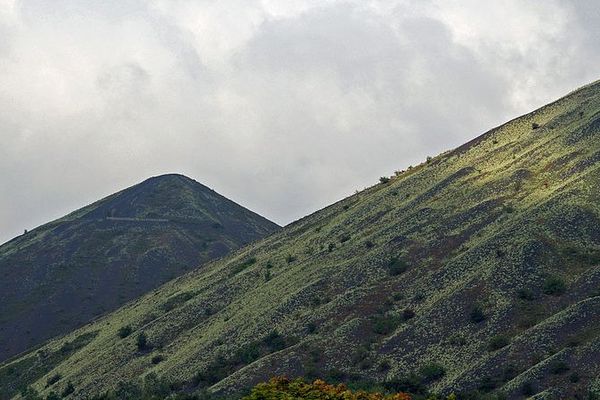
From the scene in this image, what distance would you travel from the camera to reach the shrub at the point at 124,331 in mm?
113469

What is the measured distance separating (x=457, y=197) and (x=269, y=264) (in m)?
24.6

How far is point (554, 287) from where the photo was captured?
81.4m

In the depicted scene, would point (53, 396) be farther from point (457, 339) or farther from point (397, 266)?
point (457, 339)

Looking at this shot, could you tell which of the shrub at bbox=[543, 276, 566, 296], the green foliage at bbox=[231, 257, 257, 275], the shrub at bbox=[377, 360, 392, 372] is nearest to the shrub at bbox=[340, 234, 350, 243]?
the green foliage at bbox=[231, 257, 257, 275]

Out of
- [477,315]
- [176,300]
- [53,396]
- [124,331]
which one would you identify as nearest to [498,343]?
[477,315]

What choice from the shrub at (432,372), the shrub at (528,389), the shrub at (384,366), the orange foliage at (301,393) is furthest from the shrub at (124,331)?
the orange foliage at (301,393)

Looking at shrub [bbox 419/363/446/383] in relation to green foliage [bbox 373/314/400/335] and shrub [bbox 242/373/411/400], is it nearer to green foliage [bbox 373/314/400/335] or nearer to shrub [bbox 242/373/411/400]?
green foliage [bbox 373/314/400/335]

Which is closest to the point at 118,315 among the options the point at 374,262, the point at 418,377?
the point at 374,262

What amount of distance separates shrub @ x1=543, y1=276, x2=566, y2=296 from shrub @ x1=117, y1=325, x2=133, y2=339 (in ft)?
173

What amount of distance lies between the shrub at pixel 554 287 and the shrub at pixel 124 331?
52.8 meters

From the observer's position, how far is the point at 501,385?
226 ft

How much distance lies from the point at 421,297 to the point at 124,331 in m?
41.9

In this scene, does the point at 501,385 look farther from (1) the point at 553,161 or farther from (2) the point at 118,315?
(2) the point at 118,315

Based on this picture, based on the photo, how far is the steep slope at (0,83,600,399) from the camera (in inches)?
2940
